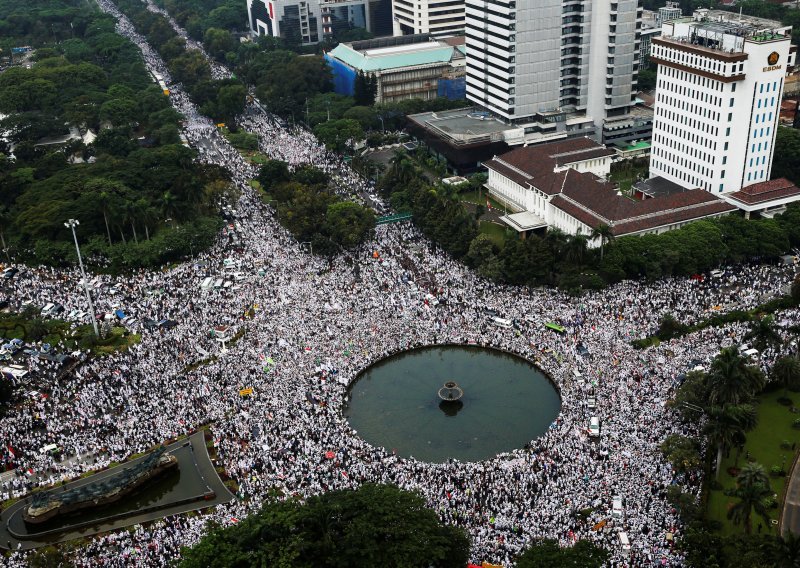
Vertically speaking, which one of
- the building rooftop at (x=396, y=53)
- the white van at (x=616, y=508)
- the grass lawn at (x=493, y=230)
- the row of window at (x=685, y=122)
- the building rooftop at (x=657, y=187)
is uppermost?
the row of window at (x=685, y=122)

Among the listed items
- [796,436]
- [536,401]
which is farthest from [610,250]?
[796,436]

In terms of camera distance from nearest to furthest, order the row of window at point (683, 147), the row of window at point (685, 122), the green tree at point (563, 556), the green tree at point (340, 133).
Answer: the green tree at point (563, 556), the row of window at point (685, 122), the row of window at point (683, 147), the green tree at point (340, 133)

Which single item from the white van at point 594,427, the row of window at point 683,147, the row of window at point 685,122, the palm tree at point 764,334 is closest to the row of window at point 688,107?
the row of window at point 685,122

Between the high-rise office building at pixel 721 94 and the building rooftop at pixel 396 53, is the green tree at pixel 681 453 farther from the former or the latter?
the building rooftop at pixel 396 53

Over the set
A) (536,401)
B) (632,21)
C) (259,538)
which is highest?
(632,21)

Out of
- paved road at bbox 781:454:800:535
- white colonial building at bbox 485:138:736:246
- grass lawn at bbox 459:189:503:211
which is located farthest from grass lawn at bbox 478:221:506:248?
paved road at bbox 781:454:800:535

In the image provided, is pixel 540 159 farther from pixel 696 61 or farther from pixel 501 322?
pixel 501 322

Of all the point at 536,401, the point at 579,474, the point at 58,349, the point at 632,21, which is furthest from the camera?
the point at 632,21

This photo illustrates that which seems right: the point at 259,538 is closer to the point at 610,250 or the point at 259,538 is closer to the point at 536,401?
the point at 536,401

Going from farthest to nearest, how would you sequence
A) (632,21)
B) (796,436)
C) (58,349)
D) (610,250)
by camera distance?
(632,21), (610,250), (58,349), (796,436)
